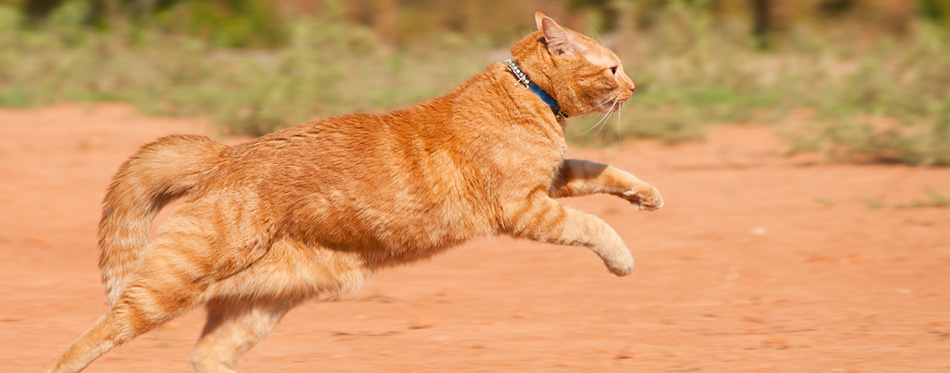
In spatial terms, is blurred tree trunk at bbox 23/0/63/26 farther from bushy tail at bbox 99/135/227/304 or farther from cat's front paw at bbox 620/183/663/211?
cat's front paw at bbox 620/183/663/211

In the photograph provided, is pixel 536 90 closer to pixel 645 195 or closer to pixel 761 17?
pixel 645 195

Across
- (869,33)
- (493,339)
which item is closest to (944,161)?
(493,339)

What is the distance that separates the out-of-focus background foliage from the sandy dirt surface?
54.9 inches

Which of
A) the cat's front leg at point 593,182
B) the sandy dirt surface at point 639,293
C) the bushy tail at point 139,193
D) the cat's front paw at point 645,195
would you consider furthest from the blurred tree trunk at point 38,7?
the cat's front paw at point 645,195

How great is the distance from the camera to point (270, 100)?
11.8 metres

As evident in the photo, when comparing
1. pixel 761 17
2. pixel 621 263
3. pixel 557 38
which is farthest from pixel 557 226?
pixel 761 17

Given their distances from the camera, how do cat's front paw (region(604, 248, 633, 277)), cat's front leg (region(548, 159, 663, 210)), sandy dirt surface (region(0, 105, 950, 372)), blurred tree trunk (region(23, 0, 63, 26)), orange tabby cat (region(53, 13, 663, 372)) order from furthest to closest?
blurred tree trunk (region(23, 0, 63, 26)) → sandy dirt surface (region(0, 105, 950, 372)) → cat's front leg (region(548, 159, 663, 210)) → cat's front paw (region(604, 248, 633, 277)) → orange tabby cat (region(53, 13, 663, 372))

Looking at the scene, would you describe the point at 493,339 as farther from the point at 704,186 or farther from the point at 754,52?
the point at 754,52

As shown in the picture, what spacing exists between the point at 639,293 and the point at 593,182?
1781mm

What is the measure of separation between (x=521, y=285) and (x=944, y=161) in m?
5.05

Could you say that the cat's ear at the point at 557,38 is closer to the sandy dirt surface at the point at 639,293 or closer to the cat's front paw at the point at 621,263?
the cat's front paw at the point at 621,263

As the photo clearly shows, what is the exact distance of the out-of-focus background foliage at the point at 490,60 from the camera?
11.7m

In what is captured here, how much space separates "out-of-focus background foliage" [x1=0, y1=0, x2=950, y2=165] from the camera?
11.7 metres

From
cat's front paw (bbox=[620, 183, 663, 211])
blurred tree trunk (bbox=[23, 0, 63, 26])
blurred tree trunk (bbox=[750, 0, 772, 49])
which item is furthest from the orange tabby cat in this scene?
blurred tree trunk (bbox=[23, 0, 63, 26])
